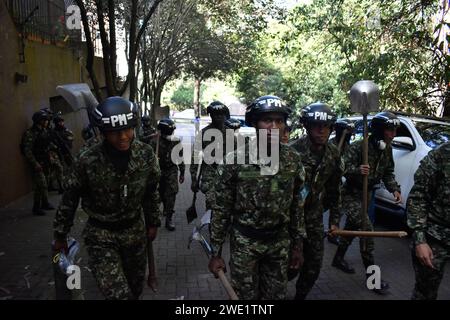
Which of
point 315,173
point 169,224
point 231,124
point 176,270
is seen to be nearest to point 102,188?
point 315,173

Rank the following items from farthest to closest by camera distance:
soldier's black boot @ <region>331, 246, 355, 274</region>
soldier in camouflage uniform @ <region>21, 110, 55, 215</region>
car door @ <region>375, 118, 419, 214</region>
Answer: soldier in camouflage uniform @ <region>21, 110, 55, 215</region>, car door @ <region>375, 118, 419, 214</region>, soldier's black boot @ <region>331, 246, 355, 274</region>

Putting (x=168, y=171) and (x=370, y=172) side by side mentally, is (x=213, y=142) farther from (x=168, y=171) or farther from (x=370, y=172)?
(x=370, y=172)

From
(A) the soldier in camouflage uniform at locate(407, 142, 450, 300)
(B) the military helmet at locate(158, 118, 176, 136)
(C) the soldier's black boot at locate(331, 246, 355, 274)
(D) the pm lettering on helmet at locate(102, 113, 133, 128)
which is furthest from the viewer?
(B) the military helmet at locate(158, 118, 176, 136)

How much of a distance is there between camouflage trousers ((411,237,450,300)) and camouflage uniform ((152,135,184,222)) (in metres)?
4.13

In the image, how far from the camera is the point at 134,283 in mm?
3189

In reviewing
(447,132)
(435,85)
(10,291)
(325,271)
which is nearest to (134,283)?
(10,291)

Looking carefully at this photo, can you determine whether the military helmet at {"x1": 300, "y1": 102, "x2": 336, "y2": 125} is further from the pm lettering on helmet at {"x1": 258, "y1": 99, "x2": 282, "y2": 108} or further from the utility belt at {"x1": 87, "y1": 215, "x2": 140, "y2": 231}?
the utility belt at {"x1": 87, "y1": 215, "x2": 140, "y2": 231}

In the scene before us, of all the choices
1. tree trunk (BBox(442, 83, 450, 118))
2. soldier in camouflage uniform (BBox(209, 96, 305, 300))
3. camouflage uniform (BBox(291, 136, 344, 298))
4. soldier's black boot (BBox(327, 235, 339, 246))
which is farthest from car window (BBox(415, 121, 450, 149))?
soldier in camouflage uniform (BBox(209, 96, 305, 300))

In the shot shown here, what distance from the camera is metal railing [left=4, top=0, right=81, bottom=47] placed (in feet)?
28.4

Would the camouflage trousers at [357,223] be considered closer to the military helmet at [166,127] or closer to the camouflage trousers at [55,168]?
the military helmet at [166,127]

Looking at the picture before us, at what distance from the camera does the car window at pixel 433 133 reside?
5965 mm

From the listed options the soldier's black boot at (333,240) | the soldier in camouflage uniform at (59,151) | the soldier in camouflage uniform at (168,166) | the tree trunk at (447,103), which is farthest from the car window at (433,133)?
the soldier in camouflage uniform at (59,151)

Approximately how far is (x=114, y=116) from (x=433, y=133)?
5097mm

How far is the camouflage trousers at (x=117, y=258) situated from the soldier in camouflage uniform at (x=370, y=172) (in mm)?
2485
